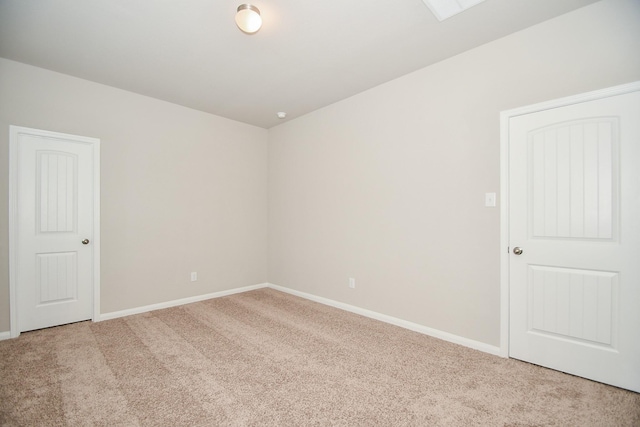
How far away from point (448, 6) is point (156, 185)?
382 centimetres

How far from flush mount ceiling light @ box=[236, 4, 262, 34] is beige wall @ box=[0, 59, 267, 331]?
2363 mm

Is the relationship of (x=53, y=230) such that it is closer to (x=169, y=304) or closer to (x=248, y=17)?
(x=169, y=304)

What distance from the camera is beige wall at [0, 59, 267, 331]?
312cm

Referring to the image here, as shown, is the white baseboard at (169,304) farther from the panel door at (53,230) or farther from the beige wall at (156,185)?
the panel door at (53,230)

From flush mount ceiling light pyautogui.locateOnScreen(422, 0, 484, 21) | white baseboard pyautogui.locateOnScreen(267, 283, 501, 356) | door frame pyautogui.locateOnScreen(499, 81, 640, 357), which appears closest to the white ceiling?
flush mount ceiling light pyautogui.locateOnScreen(422, 0, 484, 21)

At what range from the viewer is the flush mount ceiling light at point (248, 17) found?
2121 millimetres

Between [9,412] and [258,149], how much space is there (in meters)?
4.11

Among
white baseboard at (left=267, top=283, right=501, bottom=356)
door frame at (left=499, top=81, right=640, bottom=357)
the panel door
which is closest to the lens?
door frame at (left=499, top=81, right=640, bottom=357)

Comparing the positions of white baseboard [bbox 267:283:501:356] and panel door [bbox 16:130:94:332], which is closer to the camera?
white baseboard [bbox 267:283:501:356]

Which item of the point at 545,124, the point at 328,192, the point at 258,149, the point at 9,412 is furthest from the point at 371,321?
the point at 258,149

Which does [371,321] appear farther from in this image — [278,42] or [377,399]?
[278,42]

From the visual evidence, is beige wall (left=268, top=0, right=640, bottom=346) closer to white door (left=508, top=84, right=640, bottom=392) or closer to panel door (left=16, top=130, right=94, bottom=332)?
white door (left=508, top=84, right=640, bottom=392)

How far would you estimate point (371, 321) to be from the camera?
11.3ft

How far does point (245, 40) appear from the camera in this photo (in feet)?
8.54
